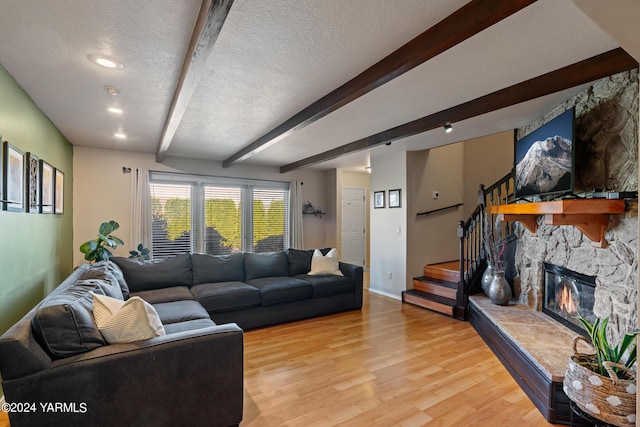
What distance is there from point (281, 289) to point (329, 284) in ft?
2.33

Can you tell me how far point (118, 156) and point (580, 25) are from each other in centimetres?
577

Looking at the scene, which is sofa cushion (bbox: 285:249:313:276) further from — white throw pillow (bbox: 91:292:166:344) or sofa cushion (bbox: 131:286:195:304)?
white throw pillow (bbox: 91:292:166:344)

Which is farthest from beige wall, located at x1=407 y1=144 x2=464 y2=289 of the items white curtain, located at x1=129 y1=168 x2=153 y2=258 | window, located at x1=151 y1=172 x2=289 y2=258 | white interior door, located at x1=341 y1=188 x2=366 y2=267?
white curtain, located at x1=129 y1=168 x2=153 y2=258

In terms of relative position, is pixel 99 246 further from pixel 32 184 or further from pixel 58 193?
pixel 32 184

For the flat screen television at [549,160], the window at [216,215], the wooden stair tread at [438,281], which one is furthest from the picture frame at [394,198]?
the window at [216,215]

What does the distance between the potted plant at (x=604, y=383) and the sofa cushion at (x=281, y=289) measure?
2.71 m

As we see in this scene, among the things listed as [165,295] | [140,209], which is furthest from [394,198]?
[140,209]

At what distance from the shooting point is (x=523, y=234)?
11.9 ft

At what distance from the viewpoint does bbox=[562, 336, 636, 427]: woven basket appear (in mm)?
1607

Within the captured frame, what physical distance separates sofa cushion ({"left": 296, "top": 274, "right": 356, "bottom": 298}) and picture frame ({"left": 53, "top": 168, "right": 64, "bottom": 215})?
3074mm

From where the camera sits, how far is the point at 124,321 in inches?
70.2

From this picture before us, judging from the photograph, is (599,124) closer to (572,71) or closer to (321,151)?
(572,71)

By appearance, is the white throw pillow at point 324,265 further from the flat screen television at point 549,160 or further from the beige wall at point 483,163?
the beige wall at point 483,163

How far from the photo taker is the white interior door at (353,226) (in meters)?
7.11
